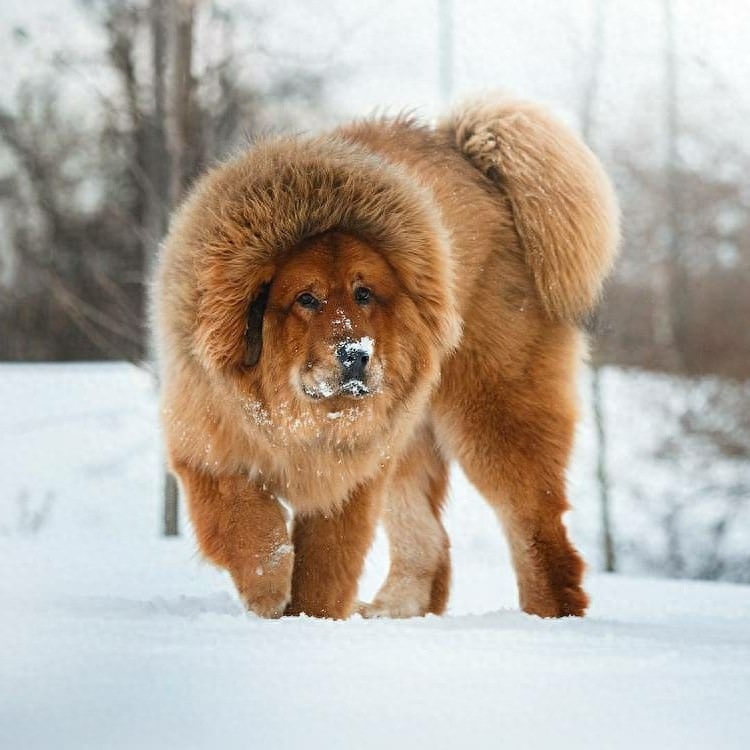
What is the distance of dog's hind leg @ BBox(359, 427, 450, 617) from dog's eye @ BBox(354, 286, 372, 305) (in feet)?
3.84

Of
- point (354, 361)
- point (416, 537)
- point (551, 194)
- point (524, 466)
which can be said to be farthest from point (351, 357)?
point (416, 537)

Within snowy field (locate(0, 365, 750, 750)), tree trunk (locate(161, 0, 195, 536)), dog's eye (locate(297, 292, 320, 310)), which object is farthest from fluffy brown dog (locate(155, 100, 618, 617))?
tree trunk (locate(161, 0, 195, 536))

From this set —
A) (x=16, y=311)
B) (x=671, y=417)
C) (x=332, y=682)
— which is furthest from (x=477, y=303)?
(x=16, y=311)

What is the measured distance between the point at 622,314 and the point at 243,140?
8755mm

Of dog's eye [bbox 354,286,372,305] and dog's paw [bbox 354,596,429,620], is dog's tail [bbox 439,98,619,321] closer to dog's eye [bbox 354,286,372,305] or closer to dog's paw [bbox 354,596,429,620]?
dog's eye [bbox 354,286,372,305]

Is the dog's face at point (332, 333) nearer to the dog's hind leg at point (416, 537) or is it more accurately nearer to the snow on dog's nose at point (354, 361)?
the snow on dog's nose at point (354, 361)

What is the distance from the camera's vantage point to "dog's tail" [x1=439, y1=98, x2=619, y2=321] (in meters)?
4.60

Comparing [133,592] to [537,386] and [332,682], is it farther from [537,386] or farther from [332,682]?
[332,682]

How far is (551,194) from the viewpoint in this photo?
464 cm

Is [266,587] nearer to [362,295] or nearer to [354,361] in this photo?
[354,361]

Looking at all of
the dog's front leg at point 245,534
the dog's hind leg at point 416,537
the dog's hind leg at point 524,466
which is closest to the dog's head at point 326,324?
the dog's front leg at point 245,534

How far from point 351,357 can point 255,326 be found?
0.42m

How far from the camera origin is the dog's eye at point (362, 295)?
3.78m

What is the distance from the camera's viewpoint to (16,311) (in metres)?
12.2
